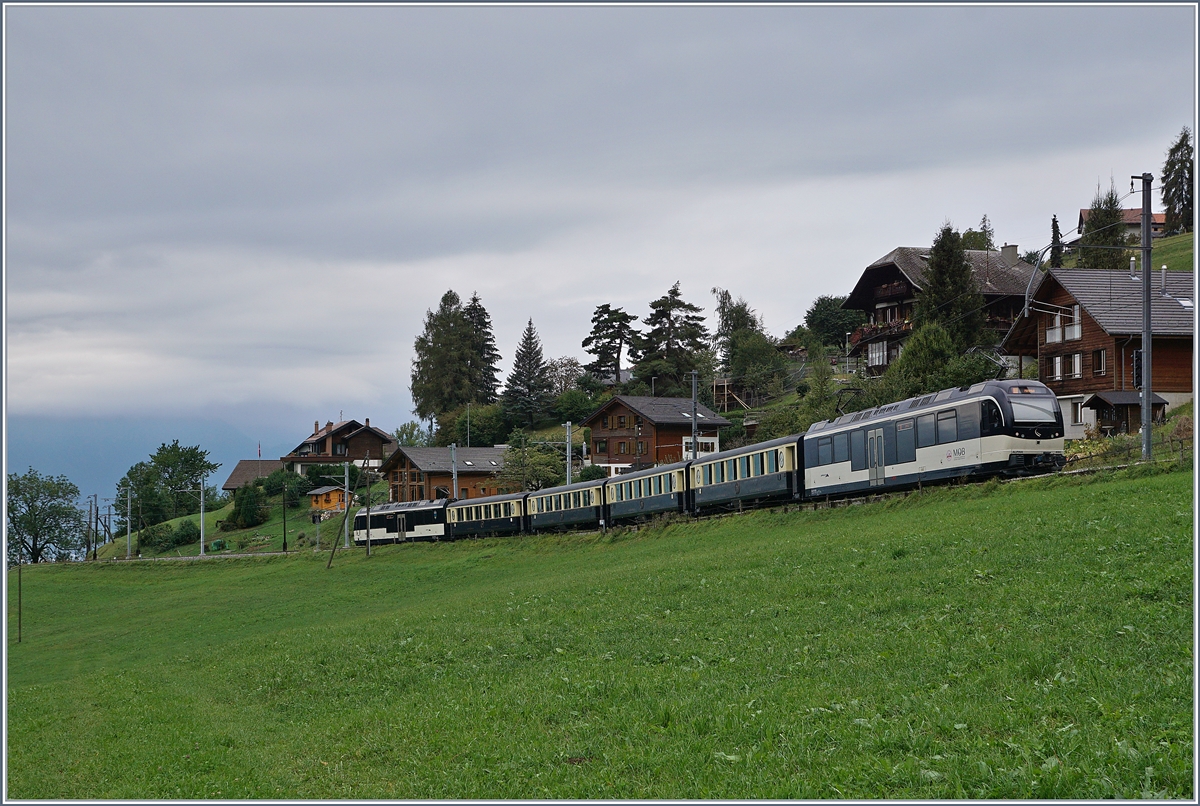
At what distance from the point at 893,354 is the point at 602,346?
47644 millimetres

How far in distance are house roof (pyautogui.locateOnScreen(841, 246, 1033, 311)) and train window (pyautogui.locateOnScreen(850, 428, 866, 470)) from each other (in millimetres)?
38529

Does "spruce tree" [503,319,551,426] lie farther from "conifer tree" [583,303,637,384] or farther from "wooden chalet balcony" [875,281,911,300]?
"wooden chalet balcony" [875,281,911,300]

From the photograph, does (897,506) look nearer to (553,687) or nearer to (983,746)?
(553,687)

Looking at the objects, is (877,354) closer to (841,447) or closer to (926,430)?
(841,447)

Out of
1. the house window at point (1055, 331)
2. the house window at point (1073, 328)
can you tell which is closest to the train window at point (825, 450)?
the house window at point (1073, 328)

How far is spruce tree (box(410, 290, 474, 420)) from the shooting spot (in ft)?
389

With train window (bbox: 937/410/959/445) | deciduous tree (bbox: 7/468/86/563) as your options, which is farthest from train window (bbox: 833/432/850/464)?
deciduous tree (bbox: 7/468/86/563)

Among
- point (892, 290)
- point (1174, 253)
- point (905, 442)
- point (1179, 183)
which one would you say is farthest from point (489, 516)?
point (1179, 183)

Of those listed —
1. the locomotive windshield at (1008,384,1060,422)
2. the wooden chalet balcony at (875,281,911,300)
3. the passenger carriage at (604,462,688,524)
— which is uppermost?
the wooden chalet balcony at (875,281,911,300)

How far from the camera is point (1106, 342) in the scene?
44.7 m

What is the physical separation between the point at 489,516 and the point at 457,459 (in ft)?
98.3

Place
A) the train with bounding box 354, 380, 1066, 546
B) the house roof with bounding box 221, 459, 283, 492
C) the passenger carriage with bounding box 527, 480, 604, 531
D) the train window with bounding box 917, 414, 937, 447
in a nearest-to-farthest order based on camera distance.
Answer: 1. the train with bounding box 354, 380, 1066, 546
2. the train window with bounding box 917, 414, 937, 447
3. the passenger carriage with bounding box 527, 480, 604, 531
4. the house roof with bounding box 221, 459, 283, 492

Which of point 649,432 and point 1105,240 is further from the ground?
point 1105,240

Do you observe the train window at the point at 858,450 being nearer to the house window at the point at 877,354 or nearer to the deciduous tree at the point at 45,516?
the house window at the point at 877,354
